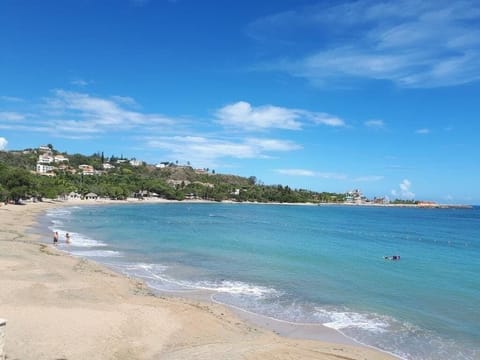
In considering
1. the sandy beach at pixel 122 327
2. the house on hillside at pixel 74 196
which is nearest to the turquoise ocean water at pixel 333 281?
the sandy beach at pixel 122 327

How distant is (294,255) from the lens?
40.6 m

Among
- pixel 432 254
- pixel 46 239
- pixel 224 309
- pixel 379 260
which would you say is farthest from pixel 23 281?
pixel 432 254

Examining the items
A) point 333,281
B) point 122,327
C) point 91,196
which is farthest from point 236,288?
point 91,196

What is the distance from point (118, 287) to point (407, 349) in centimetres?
1421

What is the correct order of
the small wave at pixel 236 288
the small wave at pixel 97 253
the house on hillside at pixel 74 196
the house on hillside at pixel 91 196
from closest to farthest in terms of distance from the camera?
the small wave at pixel 236 288 < the small wave at pixel 97 253 < the house on hillside at pixel 74 196 < the house on hillside at pixel 91 196

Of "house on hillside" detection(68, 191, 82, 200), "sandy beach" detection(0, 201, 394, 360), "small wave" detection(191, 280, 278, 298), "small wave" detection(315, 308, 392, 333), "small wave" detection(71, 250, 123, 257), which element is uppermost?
"house on hillside" detection(68, 191, 82, 200)

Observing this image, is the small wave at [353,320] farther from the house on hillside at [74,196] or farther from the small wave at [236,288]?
the house on hillside at [74,196]

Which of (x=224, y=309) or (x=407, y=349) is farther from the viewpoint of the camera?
(x=224, y=309)

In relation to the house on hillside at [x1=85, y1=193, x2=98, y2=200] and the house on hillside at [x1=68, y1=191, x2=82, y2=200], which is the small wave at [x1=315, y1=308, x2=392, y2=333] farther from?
the house on hillside at [x1=85, y1=193, x2=98, y2=200]

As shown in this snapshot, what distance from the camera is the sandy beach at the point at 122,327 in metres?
13.9

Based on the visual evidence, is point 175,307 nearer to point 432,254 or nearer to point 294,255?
point 294,255

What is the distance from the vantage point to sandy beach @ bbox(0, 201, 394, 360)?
13883 millimetres

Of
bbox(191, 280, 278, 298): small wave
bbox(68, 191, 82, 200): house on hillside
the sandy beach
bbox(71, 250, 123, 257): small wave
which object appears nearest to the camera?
the sandy beach

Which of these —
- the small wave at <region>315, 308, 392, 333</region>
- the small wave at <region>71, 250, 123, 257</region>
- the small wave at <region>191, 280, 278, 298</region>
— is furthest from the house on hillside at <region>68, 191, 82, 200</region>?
the small wave at <region>315, 308, 392, 333</region>
